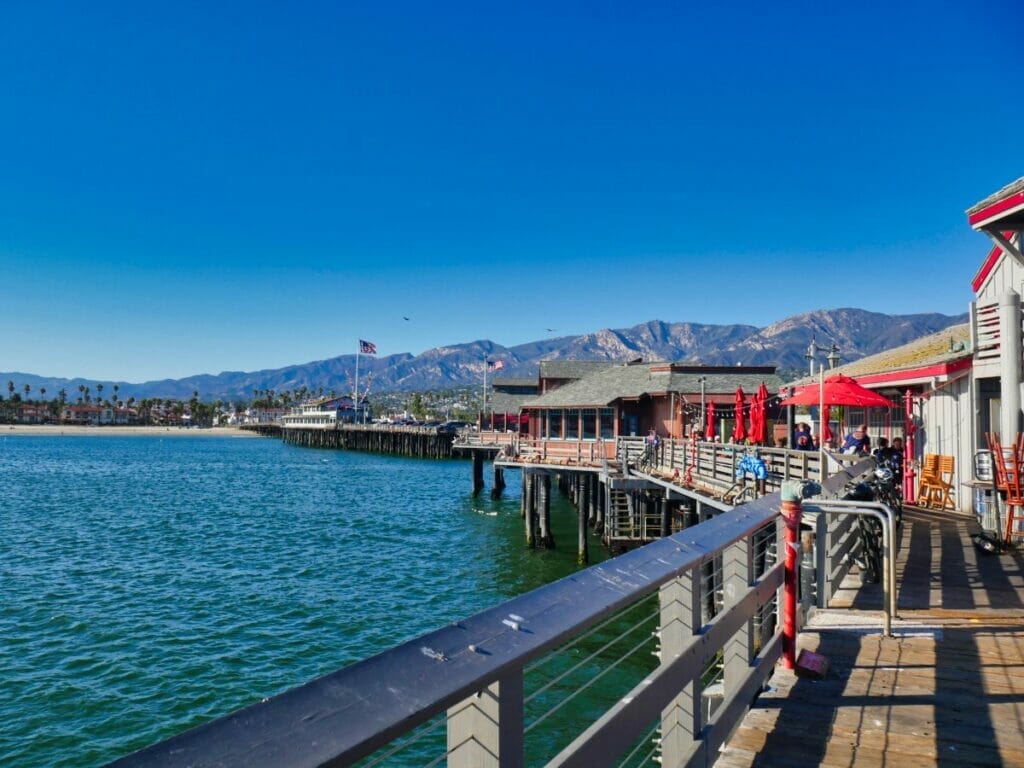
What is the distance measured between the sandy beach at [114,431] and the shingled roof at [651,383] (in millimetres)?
152816

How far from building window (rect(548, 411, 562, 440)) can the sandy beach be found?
15113 cm

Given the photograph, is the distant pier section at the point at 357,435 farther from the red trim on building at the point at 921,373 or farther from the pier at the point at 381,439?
the red trim on building at the point at 921,373

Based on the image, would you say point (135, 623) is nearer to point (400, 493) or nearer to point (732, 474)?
point (732, 474)

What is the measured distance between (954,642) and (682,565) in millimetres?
4263

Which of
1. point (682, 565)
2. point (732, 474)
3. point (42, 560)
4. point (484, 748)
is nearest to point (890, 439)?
point (732, 474)

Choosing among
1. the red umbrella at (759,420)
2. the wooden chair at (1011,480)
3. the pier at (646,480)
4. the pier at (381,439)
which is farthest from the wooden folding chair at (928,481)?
the pier at (381,439)

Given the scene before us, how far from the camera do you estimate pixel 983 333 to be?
13.1 metres

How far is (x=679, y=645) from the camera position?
3.06 meters

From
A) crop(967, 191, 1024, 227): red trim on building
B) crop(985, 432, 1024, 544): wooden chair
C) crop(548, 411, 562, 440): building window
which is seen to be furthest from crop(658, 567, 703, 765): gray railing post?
crop(548, 411, 562, 440): building window

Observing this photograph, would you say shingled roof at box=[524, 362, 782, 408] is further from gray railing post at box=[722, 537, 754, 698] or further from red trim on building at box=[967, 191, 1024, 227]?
gray railing post at box=[722, 537, 754, 698]

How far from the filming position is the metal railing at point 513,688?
4.27 feet

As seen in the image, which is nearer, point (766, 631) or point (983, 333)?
point (766, 631)

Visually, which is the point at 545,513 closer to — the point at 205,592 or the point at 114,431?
the point at 205,592

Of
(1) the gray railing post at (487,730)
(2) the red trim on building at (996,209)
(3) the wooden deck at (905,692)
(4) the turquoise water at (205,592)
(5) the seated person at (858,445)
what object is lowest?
(4) the turquoise water at (205,592)
